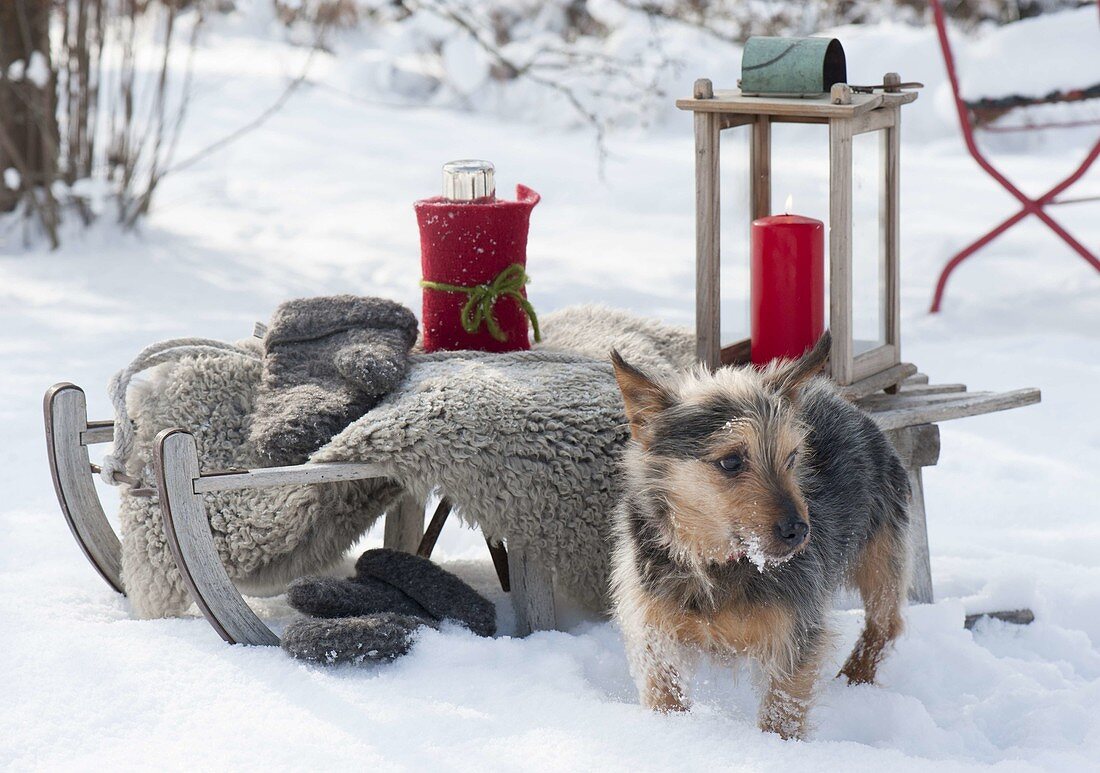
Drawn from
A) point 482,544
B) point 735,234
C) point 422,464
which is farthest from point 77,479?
point 735,234

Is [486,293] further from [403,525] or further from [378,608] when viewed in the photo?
[378,608]

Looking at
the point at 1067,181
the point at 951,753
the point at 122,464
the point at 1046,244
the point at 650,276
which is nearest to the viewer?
the point at 951,753

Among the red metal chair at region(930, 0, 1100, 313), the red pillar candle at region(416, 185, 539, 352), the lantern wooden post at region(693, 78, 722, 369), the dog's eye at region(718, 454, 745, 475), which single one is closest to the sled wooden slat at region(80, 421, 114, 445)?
the red pillar candle at region(416, 185, 539, 352)

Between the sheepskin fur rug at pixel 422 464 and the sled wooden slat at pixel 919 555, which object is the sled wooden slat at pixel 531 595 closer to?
the sheepskin fur rug at pixel 422 464

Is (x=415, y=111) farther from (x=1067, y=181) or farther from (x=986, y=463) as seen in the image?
(x=986, y=463)

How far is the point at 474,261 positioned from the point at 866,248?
102 cm

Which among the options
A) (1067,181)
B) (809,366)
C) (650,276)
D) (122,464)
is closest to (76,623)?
(122,464)

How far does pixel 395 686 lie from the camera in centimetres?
253

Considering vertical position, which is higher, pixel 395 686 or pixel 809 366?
pixel 809 366

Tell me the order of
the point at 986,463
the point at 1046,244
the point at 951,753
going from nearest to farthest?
the point at 951,753
the point at 986,463
the point at 1046,244

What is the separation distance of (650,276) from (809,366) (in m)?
4.33

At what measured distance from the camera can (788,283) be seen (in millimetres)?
3002

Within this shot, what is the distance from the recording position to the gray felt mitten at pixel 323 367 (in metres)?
2.79

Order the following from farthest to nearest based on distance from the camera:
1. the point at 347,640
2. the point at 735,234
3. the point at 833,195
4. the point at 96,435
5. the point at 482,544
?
the point at 482,544, the point at 735,234, the point at 96,435, the point at 833,195, the point at 347,640
